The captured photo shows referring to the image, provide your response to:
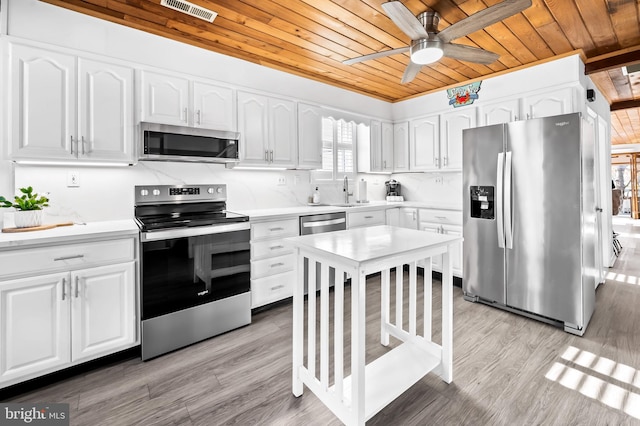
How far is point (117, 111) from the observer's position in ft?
7.63

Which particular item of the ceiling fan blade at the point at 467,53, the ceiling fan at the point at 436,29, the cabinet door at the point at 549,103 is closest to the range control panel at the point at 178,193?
the ceiling fan at the point at 436,29

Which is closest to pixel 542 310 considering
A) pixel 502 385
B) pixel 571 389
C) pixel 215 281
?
pixel 571 389

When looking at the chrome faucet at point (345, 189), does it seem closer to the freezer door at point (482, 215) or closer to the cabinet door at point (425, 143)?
the cabinet door at point (425, 143)

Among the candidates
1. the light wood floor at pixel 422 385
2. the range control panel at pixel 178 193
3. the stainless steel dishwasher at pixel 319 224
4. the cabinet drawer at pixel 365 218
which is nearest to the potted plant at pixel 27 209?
the range control panel at pixel 178 193

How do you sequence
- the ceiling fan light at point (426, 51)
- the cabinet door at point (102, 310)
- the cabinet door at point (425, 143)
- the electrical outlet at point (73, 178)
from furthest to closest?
the cabinet door at point (425, 143), the electrical outlet at point (73, 178), the ceiling fan light at point (426, 51), the cabinet door at point (102, 310)

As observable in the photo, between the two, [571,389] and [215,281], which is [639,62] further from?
[215,281]

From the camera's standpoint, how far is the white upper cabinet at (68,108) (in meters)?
2.00

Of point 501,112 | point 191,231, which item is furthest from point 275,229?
point 501,112

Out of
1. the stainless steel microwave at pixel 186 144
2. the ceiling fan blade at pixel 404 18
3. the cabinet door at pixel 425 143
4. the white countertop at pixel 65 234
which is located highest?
the ceiling fan blade at pixel 404 18

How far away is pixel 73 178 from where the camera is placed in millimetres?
2389

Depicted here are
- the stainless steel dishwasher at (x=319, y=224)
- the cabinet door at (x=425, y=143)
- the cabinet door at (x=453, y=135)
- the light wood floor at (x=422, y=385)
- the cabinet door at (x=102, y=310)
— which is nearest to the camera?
the light wood floor at (x=422, y=385)

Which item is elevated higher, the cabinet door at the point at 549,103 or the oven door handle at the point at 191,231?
the cabinet door at the point at 549,103

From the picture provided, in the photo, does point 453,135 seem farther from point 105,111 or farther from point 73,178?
point 73,178

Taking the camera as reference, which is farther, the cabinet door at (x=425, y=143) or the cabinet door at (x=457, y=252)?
the cabinet door at (x=425, y=143)
